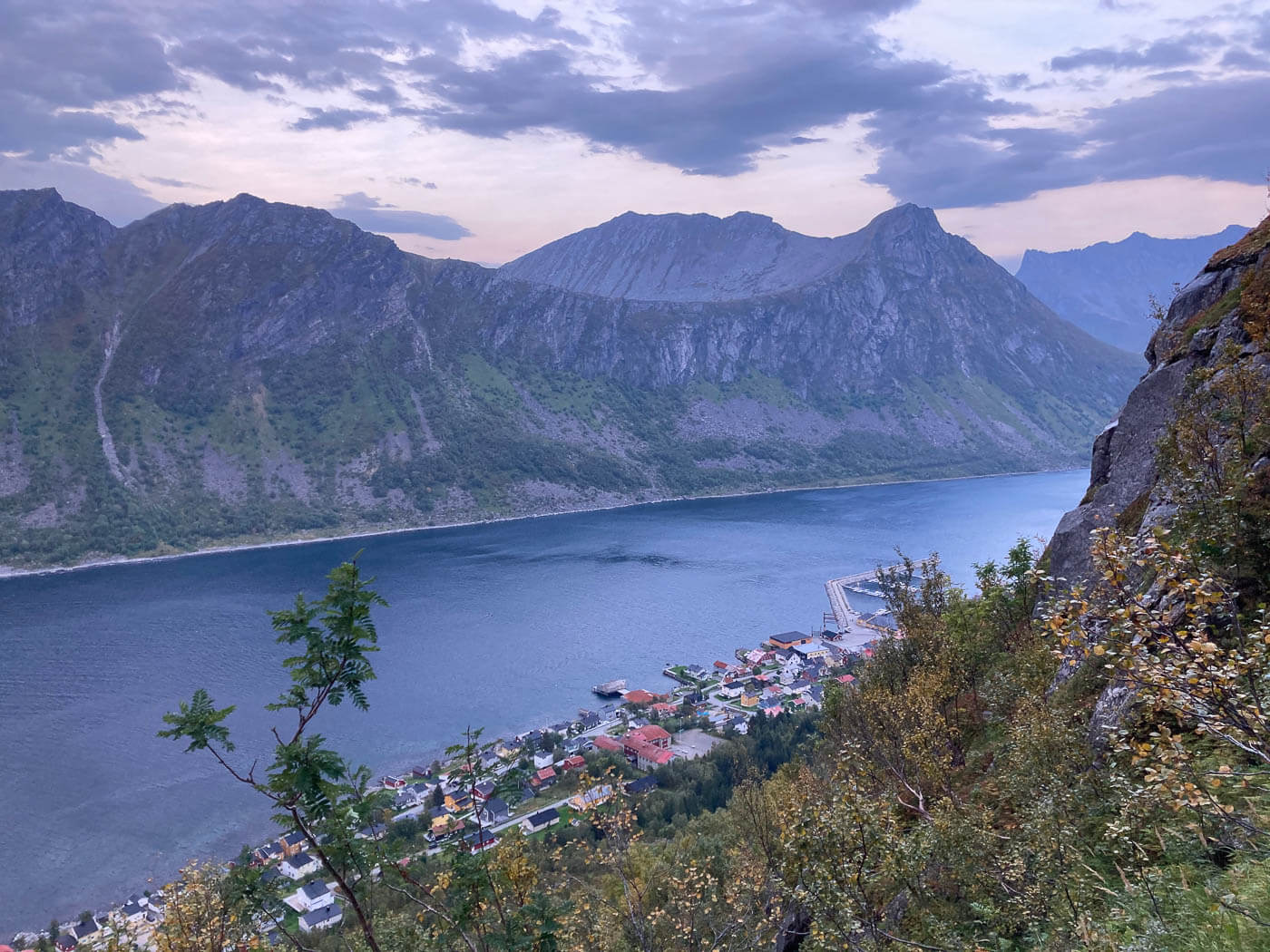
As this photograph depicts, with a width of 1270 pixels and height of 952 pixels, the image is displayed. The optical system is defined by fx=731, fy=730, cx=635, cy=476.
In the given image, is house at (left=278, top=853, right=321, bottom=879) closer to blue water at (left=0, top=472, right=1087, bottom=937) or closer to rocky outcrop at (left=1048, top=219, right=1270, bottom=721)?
blue water at (left=0, top=472, right=1087, bottom=937)

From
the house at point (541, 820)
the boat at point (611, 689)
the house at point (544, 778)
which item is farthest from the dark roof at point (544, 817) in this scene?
the boat at point (611, 689)

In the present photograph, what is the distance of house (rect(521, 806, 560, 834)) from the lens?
43700mm

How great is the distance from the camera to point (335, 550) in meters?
135

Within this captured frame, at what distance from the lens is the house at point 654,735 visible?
5525 centimetres

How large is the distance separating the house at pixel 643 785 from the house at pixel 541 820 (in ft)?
16.0

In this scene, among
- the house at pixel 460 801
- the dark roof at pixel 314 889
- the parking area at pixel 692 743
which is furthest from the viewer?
the parking area at pixel 692 743

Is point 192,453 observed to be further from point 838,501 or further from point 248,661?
point 838,501

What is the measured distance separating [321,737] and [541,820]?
42.5 meters

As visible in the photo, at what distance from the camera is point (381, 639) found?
8175 cm

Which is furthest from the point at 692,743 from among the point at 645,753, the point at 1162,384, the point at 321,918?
the point at 1162,384

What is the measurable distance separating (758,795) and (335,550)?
125846 millimetres

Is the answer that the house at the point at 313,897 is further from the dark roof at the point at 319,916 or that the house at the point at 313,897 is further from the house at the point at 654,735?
the house at the point at 654,735

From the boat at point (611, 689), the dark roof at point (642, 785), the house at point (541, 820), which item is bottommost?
the boat at point (611, 689)

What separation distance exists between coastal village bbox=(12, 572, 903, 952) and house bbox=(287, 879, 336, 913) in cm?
5
